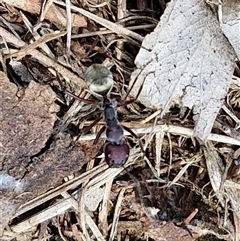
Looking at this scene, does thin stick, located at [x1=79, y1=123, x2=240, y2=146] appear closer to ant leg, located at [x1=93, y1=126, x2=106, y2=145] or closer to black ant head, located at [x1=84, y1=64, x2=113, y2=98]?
ant leg, located at [x1=93, y1=126, x2=106, y2=145]

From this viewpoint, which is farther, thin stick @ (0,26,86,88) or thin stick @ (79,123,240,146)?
thin stick @ (79,123,240,146)

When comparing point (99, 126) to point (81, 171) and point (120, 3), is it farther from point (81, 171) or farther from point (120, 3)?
point (120, 3)

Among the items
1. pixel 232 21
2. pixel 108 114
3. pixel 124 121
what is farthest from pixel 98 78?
pixel 232 21

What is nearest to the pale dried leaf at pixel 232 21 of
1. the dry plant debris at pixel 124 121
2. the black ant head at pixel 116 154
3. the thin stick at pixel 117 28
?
the dry plant debris at pixel 124 121

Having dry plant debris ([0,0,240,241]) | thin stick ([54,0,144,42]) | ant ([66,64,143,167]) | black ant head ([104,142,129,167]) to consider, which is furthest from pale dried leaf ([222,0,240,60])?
black ant head ([104,142,129,167])

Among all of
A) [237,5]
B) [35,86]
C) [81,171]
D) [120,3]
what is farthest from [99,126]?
[237,5]

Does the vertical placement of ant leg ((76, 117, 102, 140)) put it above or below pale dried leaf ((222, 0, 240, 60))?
below
